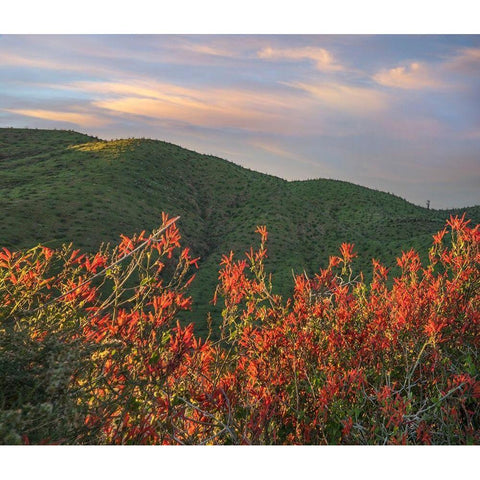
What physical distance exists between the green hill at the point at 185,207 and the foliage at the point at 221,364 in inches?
578

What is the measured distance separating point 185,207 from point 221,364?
96.8 ft

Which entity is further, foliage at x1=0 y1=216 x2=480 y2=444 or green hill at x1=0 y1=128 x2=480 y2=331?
green hill at x1=0 y1=128 x2=480 y2=331

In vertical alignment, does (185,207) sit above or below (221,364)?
below

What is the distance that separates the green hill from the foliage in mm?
14676

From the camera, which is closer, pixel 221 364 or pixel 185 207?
pixel 221 364

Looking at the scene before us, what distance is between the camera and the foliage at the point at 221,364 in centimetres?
327

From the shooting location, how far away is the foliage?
10.7ft

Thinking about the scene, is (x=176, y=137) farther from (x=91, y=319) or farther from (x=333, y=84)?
(x=91, y=319)

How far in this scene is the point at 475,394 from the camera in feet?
13.8

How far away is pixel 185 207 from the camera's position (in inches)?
1337

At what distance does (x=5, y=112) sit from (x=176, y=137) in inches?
94.0

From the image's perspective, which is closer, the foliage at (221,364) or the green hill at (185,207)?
the foliage at (221,364)

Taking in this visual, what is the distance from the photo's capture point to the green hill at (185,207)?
25.0 m
